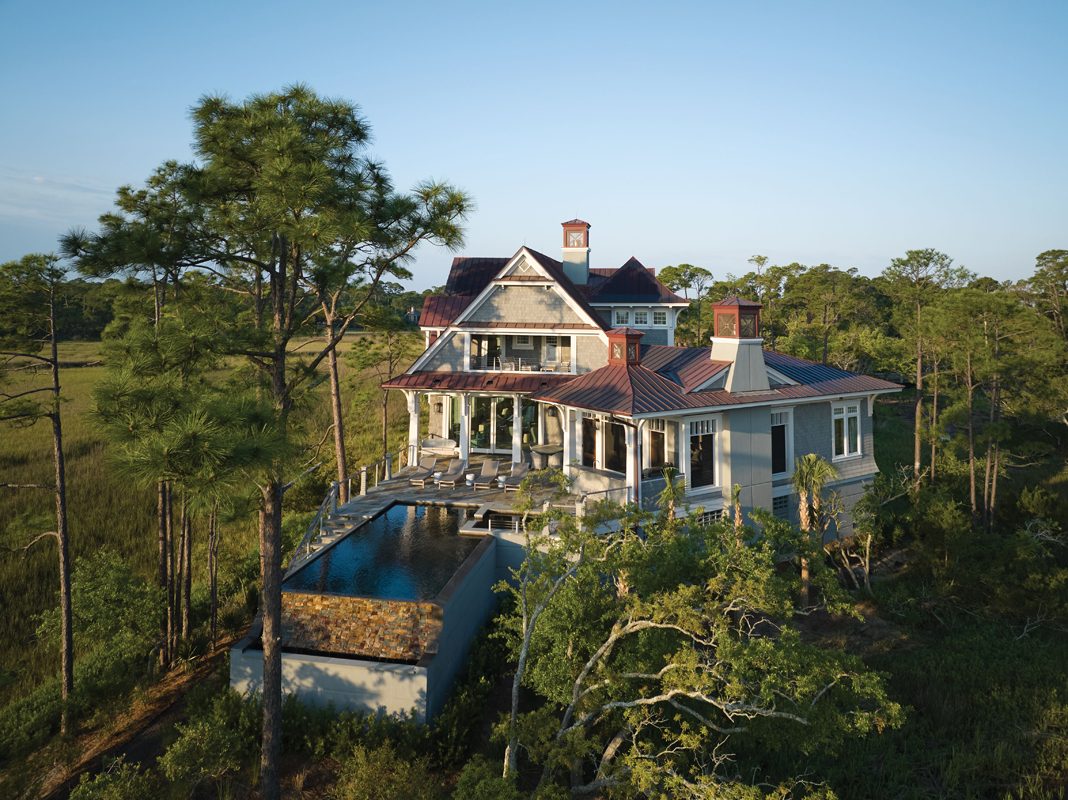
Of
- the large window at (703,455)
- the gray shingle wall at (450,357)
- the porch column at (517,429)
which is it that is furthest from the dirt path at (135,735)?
the large window at (703,455)

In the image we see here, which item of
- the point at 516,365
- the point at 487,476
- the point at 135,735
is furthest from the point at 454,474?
the point at 135,735

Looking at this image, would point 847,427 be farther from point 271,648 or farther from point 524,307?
point 271,648

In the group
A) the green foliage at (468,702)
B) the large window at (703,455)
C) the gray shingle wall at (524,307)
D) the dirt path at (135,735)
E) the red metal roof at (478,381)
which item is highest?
the gray shingle wall at (524,307)

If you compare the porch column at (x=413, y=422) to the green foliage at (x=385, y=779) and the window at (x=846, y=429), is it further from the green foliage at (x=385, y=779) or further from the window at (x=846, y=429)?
the window at (x=846, y=429)

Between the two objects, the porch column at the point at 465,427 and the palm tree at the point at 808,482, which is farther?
the porch column at the point at 465,427

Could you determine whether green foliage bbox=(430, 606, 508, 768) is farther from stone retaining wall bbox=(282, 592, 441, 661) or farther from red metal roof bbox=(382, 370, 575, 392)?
red metal roof bbox=(382, 370, 575, 392)

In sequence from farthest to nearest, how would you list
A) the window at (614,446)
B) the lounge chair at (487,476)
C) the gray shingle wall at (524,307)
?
the gray shingle wall at (524,307) → the lounge chair at (487,476) → the window at (614,446)
